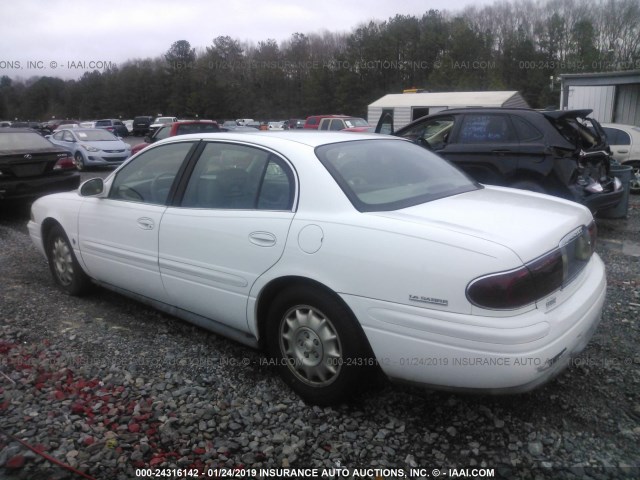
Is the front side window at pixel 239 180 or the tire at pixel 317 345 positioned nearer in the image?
the tire at pixel 317 345

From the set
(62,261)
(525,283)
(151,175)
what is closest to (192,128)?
(62,261)

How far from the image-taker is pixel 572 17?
161 feet

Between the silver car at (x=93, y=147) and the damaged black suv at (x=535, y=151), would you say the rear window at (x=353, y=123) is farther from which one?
the damaged black suv at (x=535, y=151)

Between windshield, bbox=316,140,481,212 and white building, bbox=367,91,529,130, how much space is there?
1859cm

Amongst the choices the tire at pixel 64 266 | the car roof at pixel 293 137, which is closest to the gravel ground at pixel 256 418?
the tire at pixel 64 266

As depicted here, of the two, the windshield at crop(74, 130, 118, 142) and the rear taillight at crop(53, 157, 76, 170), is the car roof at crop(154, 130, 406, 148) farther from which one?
the windshield at crop(74, 130, 118, 142)

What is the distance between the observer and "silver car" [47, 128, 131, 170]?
16.3 metres

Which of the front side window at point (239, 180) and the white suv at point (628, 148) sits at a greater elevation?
the front side window at point (239, 180)

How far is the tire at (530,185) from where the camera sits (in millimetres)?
6376

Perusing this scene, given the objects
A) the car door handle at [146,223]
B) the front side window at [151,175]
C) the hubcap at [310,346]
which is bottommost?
the hubcap at [310,346]

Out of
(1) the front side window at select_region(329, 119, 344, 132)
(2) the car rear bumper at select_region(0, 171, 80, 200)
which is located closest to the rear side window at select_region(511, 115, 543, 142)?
(2) the car rear bumper at select_region(0, 171, 80, 200)

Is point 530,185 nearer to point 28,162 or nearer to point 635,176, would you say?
point 635,176

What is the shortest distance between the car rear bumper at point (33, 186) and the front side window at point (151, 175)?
5006 mm

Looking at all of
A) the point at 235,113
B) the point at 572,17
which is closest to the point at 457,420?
the point at 572,17
